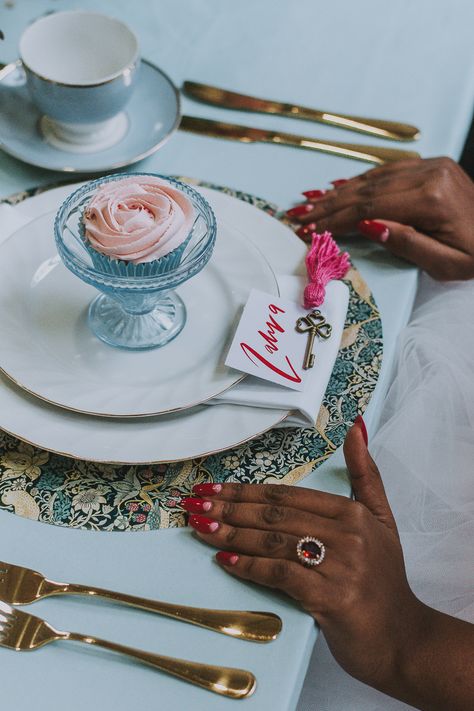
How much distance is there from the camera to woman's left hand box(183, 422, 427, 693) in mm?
534

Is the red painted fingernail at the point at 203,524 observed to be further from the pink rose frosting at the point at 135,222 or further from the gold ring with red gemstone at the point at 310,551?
the pink rose frosting at the point at 135,222

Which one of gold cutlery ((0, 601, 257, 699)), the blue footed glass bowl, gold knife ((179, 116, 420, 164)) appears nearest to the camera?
gold cutlery ((0, 601, 257, 699))

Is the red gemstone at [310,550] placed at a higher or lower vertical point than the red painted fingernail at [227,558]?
higher

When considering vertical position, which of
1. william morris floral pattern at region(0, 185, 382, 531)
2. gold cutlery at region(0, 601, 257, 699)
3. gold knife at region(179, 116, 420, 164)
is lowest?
gold cutlery at region(0, 601, 257, 699)

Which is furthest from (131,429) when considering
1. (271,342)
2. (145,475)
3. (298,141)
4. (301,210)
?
(298,141)

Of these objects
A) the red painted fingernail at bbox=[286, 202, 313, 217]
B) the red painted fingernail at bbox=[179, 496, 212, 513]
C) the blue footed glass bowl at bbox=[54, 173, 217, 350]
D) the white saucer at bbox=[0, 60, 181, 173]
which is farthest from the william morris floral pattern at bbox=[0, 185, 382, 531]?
the white saucer at bbox=[0, 60, 181, 173]

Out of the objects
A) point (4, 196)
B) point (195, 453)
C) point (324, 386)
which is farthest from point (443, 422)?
point (4, 196)

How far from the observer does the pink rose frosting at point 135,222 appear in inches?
22.8

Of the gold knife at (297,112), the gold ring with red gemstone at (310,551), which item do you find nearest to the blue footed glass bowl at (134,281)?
the gold ring with red gemstone at (310,551)

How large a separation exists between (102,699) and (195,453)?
18 cm

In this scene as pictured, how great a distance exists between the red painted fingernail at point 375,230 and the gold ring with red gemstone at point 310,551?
37 cm

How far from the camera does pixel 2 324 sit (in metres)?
0.65

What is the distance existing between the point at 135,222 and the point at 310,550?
27 centimetres

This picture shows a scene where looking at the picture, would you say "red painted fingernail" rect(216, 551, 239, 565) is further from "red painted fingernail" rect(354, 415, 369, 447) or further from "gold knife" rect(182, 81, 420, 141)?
"gold knife" rect(182, 81, 420, 141)
